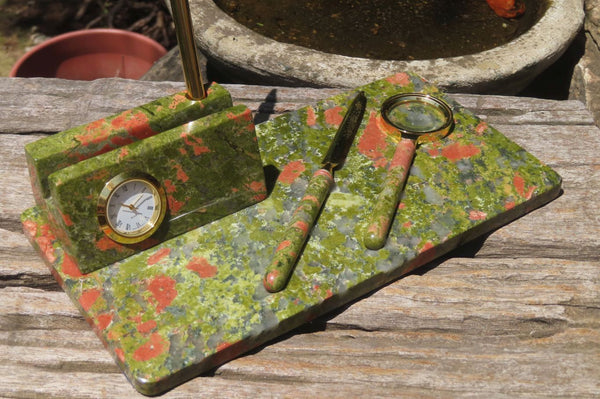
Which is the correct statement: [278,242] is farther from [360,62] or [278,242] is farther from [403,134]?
[360,62]

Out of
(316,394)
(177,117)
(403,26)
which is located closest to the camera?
(316,394)

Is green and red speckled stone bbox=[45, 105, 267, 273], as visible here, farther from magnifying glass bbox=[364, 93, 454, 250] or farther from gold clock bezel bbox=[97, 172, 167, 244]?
magnifying glass bbox=[364, 93, 454, 250]

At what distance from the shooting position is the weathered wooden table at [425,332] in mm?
1123

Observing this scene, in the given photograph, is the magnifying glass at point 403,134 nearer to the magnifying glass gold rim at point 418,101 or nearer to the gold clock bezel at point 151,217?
the magnifying glass gold rim at point 418,101

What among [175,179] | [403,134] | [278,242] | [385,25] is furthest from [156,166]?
[385,25]

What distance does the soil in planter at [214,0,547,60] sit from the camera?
7.25 ft

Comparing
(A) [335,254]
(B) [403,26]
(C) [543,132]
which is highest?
(A) [335,254]

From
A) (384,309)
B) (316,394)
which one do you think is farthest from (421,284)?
(316,394)

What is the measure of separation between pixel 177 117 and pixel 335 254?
39 centimetres

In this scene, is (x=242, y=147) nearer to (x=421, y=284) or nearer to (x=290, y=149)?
(x=290, y=149)

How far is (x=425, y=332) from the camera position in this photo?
1.22 m

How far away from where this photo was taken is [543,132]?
5.28 feet

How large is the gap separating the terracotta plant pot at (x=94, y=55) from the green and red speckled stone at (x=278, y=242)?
167 centimetres

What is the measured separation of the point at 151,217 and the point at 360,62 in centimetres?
84
